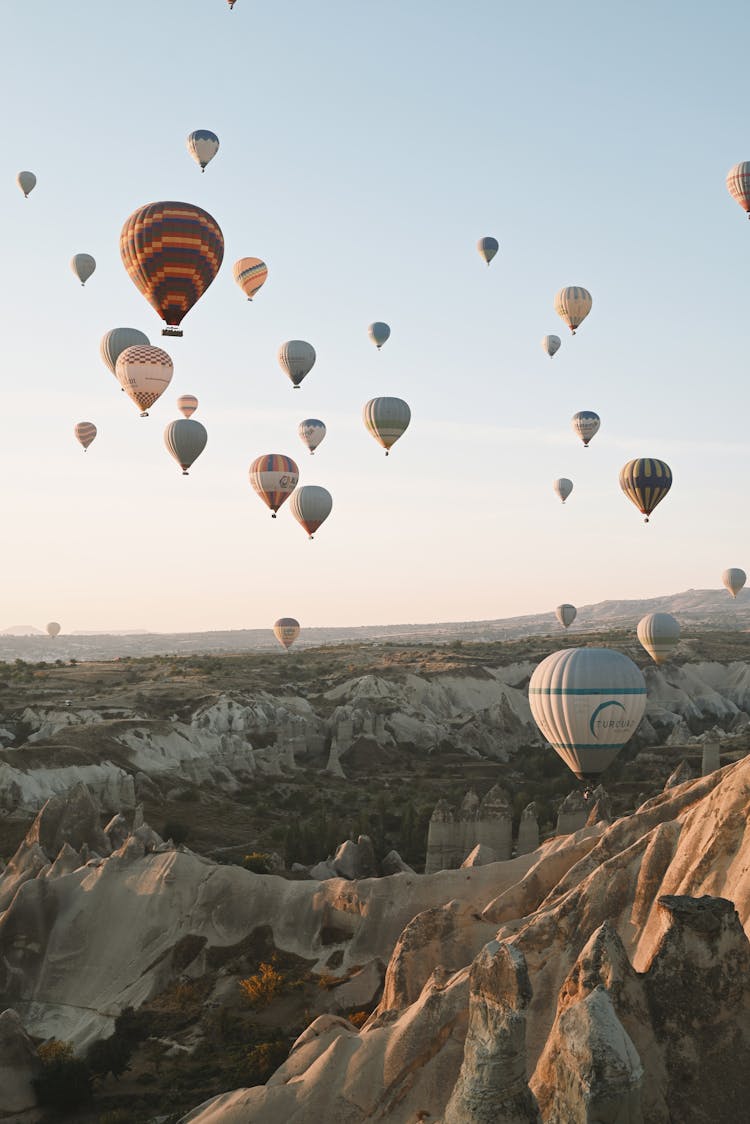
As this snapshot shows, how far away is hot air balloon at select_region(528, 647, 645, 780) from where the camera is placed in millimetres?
37625

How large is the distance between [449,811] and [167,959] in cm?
1395

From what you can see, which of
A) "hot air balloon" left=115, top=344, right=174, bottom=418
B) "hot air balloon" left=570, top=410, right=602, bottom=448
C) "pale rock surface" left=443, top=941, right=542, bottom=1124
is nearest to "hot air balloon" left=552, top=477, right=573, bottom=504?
"hot air balloon" left=570, top=410, right=602, bottom=448

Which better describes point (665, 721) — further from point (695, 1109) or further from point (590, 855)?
point (695, 1109)

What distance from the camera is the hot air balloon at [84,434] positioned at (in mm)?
87062

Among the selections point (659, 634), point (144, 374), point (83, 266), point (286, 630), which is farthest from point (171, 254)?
point (286, 630)

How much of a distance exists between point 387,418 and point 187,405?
19454 millimetres

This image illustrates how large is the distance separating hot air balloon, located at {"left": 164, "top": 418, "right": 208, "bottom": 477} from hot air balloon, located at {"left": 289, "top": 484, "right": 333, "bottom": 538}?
9.31 m

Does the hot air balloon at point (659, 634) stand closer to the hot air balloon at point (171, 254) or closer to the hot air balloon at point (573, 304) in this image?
the hot air balloon at point (573, 304)

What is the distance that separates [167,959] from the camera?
30641mm

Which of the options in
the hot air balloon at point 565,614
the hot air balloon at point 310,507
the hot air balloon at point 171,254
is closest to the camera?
the hot air balloon at point 171,254

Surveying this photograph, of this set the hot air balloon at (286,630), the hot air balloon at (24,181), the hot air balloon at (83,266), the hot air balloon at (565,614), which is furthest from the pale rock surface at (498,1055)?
the hot air balloon at (565,614)

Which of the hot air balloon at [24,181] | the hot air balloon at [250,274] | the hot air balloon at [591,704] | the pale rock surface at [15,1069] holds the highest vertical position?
the hot air balloon at [24,181]

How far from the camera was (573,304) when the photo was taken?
244ft

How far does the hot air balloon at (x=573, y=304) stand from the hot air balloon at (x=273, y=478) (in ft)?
72.5
